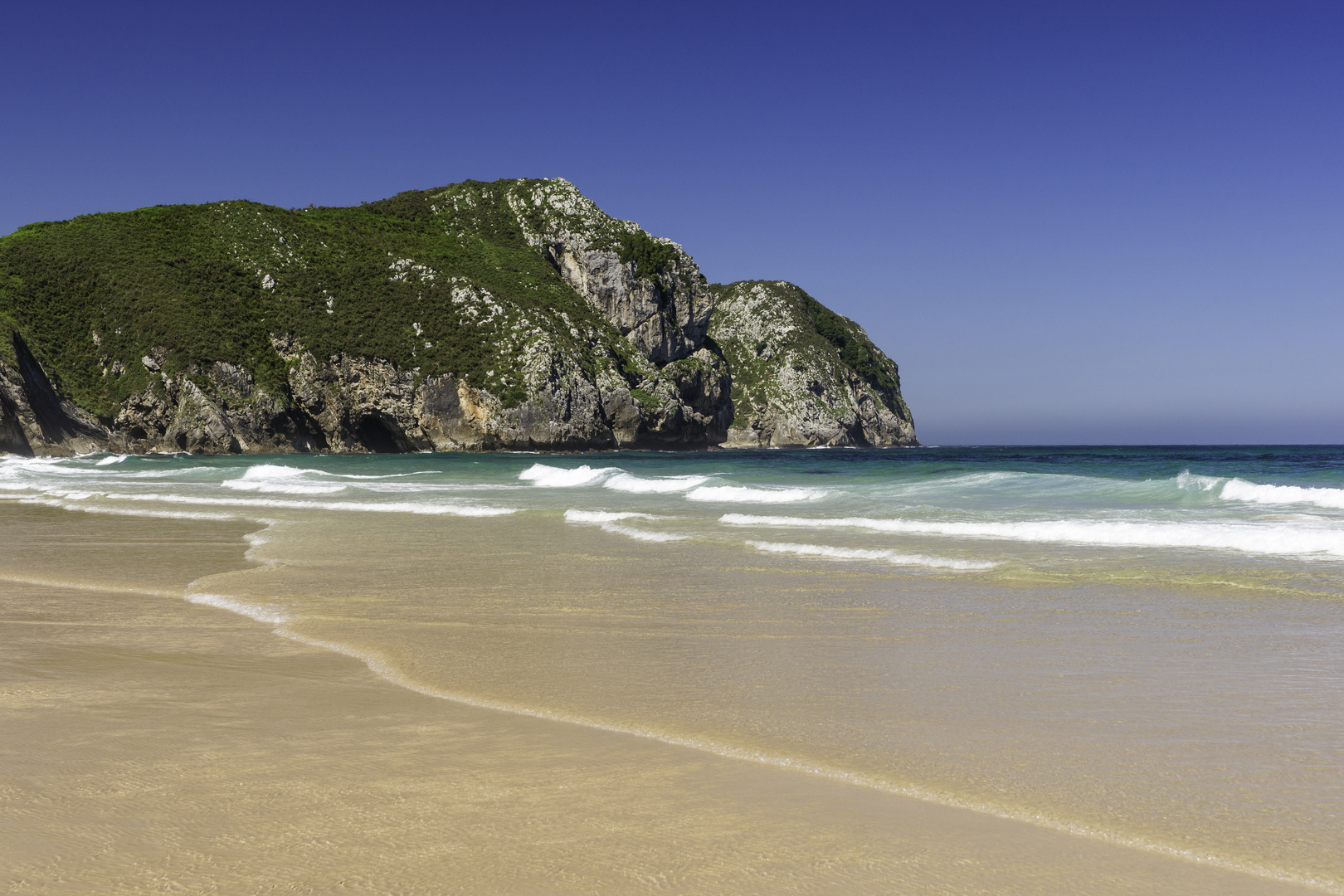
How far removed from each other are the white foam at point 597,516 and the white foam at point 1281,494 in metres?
12.2

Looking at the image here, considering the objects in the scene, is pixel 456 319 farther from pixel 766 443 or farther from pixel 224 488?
pixel 224 488

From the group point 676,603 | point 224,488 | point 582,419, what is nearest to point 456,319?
point 582,419

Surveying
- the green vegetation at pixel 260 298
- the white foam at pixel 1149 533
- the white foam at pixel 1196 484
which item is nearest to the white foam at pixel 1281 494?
the white foam at pixel 1196 484

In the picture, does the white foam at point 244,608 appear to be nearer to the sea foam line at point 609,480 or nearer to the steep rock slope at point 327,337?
the sea foam line at point 609,480

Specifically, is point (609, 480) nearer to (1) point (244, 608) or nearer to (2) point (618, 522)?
(2) point (618, 522)

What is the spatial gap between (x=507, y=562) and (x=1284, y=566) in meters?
8.55

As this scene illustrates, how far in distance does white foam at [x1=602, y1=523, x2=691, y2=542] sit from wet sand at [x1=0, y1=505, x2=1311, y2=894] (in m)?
7.76

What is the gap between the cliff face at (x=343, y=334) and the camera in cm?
7806

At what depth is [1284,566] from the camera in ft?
29.8

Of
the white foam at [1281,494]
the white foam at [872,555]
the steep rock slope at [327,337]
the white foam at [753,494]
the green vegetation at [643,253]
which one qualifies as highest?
the green vegetation at [643,253]

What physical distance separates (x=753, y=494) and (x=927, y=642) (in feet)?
49.2

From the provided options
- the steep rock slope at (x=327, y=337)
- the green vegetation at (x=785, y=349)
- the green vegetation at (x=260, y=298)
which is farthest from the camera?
the green vegetation at (x=785, y=349)

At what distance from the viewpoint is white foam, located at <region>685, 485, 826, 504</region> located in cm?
1983

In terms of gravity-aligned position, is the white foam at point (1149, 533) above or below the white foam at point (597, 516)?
above
